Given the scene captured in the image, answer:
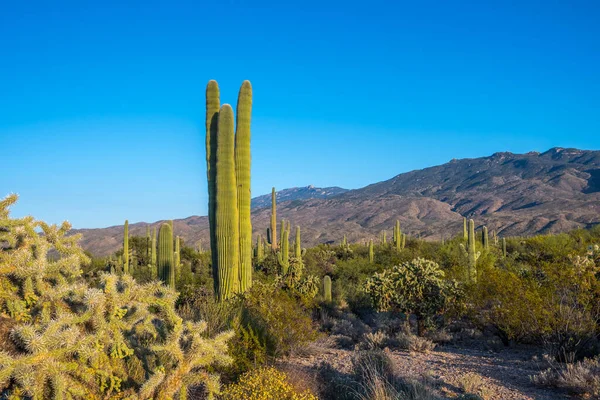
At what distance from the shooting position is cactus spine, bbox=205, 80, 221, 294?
1162 centimetres

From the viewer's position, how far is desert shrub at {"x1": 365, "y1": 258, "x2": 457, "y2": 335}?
11836 millimetres

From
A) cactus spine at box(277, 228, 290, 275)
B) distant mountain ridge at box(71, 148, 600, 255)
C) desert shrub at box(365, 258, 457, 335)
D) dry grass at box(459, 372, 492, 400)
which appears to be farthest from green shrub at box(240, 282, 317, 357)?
distant mountain ridge at box(71, 148, 600, 255)

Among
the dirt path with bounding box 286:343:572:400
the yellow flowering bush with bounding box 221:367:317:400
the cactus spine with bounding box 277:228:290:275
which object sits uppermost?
the cactus spine with bounding box 277:228:290:275

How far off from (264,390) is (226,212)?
21.0ft

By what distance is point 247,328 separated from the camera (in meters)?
7.85

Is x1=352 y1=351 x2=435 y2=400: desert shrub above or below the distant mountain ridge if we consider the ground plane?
below

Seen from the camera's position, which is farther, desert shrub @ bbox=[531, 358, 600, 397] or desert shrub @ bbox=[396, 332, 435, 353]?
desert shrub @ bbox=[396, 332, 435, 353]

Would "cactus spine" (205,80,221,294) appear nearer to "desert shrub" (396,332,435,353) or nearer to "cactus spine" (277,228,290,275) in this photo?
"desert shrub" (396,332,435,353)

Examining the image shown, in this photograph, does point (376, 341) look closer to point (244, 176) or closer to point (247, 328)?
point (247, 328)

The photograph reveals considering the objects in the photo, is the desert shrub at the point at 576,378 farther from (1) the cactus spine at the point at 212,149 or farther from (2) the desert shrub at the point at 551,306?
(1) the cactus spine at the point at 212,149

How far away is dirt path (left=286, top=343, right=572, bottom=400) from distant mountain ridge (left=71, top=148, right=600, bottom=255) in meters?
58.7

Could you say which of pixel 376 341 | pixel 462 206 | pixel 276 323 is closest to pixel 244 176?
pixel 276 323

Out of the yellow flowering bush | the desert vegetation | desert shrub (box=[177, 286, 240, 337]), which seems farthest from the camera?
desert shrub (box=[177, 286, 240, 337])

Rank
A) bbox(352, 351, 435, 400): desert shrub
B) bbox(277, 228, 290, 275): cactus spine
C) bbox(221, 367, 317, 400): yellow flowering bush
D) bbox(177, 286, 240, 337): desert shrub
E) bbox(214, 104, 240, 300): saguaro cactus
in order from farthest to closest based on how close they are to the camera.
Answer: bbox(277, 228, 290, 275): cactus spine
bbox(214, 104, 240, 300): saguaro cactus
bbox(177, 286, 240, 337): desert shrub
bbox(352, 351, 435, 400): desert shrub
bbox(221, 367, 317, 400): yellow flowering bush
